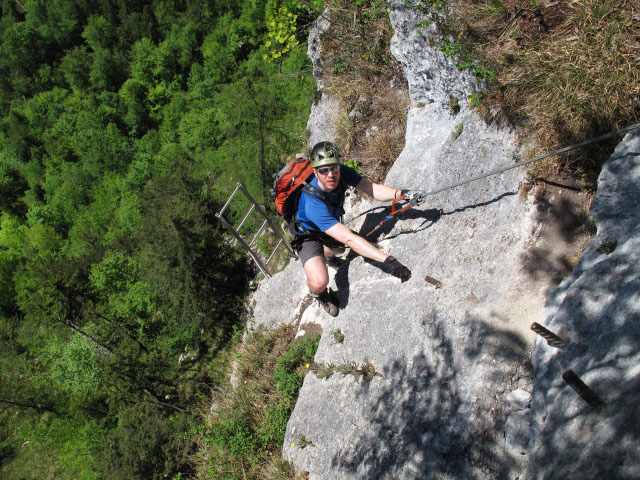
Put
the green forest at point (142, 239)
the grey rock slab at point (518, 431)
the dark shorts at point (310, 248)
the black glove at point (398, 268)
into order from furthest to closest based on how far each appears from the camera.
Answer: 1. the green forest at point (142, 239)
2. the dark shorts at point (310, 248)
3. the black glove at point (398, 268)
4. the grey rock slab at point (518, 431)

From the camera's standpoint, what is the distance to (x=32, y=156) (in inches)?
2020

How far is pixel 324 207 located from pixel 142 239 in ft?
37.2

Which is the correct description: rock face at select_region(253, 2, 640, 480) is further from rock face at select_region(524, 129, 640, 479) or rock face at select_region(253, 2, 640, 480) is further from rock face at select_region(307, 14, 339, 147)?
rock face at select_region(307, 14, 339, 147)

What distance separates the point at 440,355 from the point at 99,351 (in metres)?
16.7

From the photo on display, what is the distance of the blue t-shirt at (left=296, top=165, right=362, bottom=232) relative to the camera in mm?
5418

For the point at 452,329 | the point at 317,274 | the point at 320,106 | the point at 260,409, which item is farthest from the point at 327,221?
the point at 320,106

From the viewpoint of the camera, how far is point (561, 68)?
446cm

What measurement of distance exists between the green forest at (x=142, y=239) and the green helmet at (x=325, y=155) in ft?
17.3

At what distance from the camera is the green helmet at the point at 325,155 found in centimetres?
511

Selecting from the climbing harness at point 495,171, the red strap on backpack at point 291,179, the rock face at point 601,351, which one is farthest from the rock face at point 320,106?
the rock face at point 601,351

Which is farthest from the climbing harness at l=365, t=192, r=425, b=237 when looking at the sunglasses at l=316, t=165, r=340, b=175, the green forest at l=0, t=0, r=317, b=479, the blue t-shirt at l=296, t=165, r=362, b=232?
the green forest at l=0, t=0, r=317, b=479

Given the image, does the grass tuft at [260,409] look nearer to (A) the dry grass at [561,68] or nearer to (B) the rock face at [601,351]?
(B) the rock face at [601,351]

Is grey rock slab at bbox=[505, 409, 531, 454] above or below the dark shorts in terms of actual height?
below

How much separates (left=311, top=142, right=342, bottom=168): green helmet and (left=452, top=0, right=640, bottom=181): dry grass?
2.09 meters
